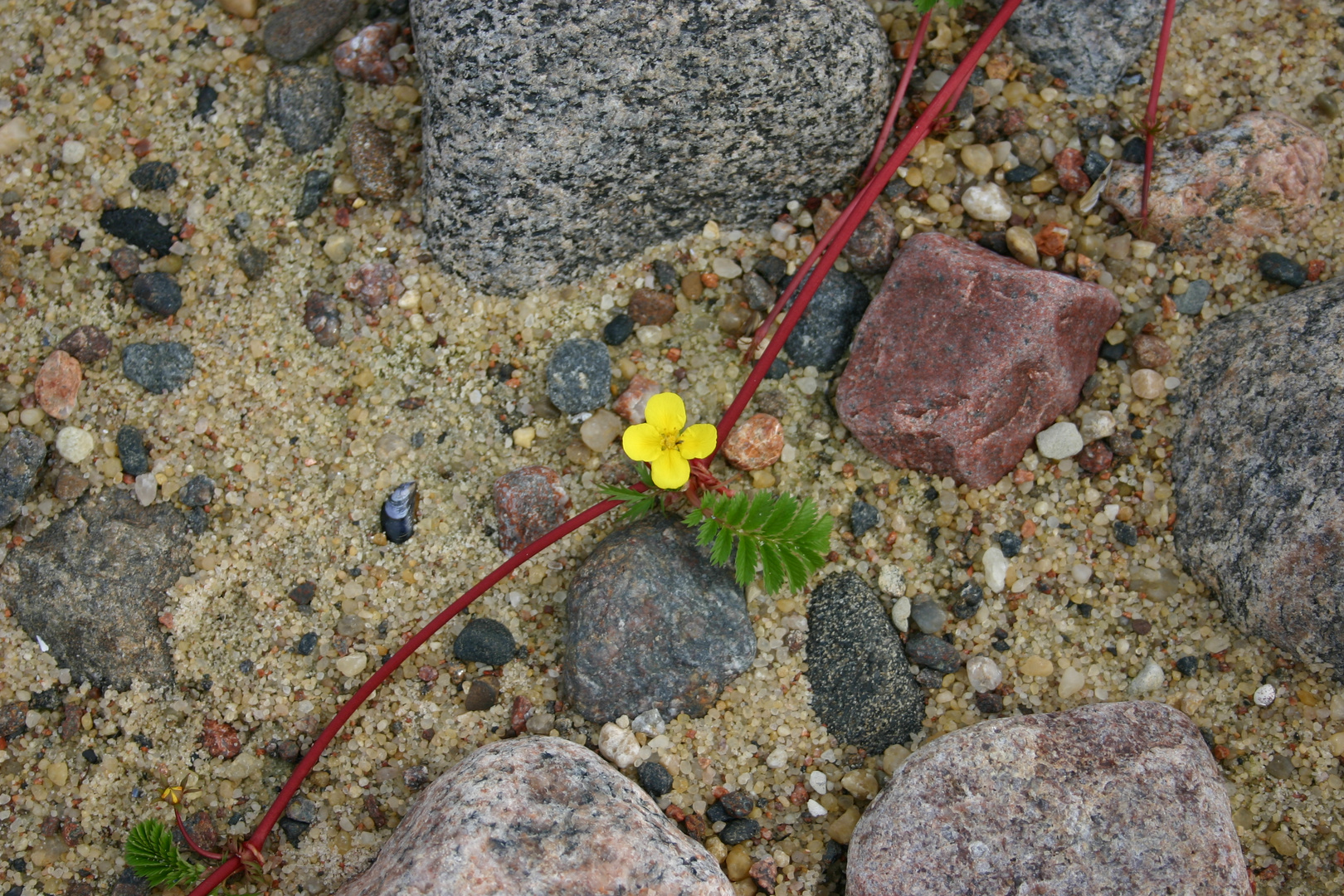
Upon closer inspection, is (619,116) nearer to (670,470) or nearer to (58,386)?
(670,470)

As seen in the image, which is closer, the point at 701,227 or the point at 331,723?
the point at 331,723

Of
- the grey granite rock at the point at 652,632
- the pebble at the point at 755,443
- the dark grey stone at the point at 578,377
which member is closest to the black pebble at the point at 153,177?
the dark grey stone at the point at 578,377

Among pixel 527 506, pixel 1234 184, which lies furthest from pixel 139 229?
pixel 1234 184

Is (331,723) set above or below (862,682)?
above

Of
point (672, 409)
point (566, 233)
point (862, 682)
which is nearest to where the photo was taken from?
point (672, 409)

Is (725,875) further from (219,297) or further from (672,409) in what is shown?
(219,297)

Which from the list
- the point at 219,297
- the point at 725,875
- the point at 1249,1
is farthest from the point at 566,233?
the point at 1249,1

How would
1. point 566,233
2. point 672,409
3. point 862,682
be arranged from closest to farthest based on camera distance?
point 672,409 → point 862,682 → point 566,233
